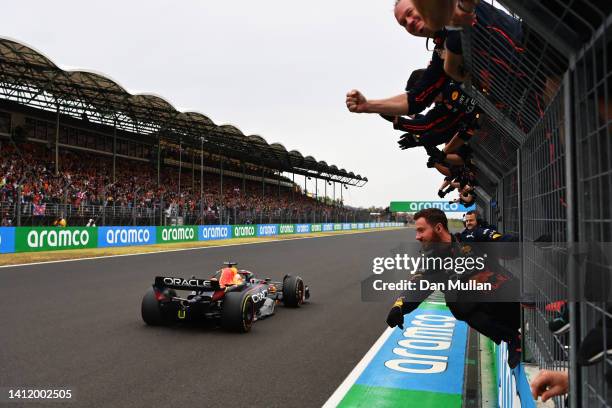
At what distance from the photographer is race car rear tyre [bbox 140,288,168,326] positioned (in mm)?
6398

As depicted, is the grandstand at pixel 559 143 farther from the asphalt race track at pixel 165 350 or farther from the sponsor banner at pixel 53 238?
the sponsor banner at pixel 53 238

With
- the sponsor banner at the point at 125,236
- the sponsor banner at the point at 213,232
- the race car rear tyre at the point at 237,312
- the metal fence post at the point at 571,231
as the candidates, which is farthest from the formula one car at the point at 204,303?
the sponsor banner at the point at 213,232

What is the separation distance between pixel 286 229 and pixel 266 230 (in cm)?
391

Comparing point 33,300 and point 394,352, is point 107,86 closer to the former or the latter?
point 33,300

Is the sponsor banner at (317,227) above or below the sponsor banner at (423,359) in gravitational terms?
above

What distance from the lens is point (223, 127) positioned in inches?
1276

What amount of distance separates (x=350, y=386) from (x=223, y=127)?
29411 millimetres

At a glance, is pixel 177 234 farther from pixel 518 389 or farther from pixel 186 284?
pixel 518 389

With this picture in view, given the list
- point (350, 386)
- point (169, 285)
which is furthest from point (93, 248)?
point (350, 386)

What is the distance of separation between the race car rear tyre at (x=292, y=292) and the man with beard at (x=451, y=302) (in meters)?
5.32

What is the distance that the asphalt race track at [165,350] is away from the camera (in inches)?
161

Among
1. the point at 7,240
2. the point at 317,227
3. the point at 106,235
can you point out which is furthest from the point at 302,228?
the point at 7,240

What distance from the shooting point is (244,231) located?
30516 millimetres

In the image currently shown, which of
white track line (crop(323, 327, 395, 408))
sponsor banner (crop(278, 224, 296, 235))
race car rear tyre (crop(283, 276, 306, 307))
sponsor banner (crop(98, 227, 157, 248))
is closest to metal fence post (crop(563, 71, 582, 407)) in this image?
white track line (crop(323, 327, 395, 408))
